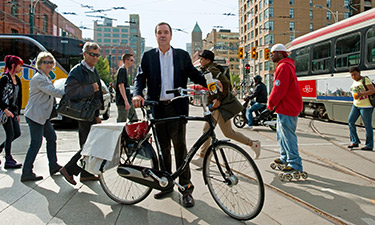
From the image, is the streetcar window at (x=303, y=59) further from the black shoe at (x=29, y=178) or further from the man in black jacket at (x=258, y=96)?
the black shoe at (x=29, y=178)

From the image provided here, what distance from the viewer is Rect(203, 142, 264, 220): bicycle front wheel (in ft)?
9.07

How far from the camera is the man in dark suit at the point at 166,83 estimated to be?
11.0 feet

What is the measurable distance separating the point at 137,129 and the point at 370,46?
8904mm

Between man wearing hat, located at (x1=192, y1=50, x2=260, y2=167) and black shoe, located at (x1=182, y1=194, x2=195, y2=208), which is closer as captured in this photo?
black shoe, located at (x1=182, y1=194, x2=195, y2=208)

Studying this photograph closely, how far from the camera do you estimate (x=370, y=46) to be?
30.1 feet

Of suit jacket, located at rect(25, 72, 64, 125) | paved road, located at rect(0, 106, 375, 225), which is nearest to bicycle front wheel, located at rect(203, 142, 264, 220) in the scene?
paved road, located at rect(0, 106, 375, 225)

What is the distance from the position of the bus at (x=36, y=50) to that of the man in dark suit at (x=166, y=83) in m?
10.7

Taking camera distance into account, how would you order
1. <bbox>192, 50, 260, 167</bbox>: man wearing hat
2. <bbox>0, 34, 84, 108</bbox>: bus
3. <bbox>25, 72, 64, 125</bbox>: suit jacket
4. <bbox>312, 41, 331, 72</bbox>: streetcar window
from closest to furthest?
<bbox>25, 72, 64, 125</bbox>: suit jacket
<bbox>192, 50, 260, 167</bbox>: man wearing hat
<bbox>312, 41, 331, 72</bbox>: streetcar window
<bbox>0, 34, 84, 108</bbox>: bus

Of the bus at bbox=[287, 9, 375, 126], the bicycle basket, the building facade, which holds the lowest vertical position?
the bicycle basket

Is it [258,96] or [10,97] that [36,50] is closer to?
[10,97]

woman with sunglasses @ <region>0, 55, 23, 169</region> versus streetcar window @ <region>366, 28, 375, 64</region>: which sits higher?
streetcar window @ <region>366, 28, 375, 64</region>

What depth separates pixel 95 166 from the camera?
3.10 meters

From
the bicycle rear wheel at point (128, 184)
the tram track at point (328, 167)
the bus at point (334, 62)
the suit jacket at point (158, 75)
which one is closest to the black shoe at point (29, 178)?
the bicycle rear wheel at point (128, 184)

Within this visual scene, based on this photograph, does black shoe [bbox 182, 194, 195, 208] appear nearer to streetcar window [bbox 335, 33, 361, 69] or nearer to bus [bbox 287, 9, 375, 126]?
bus [bbox 287, 9, 375, 126]
